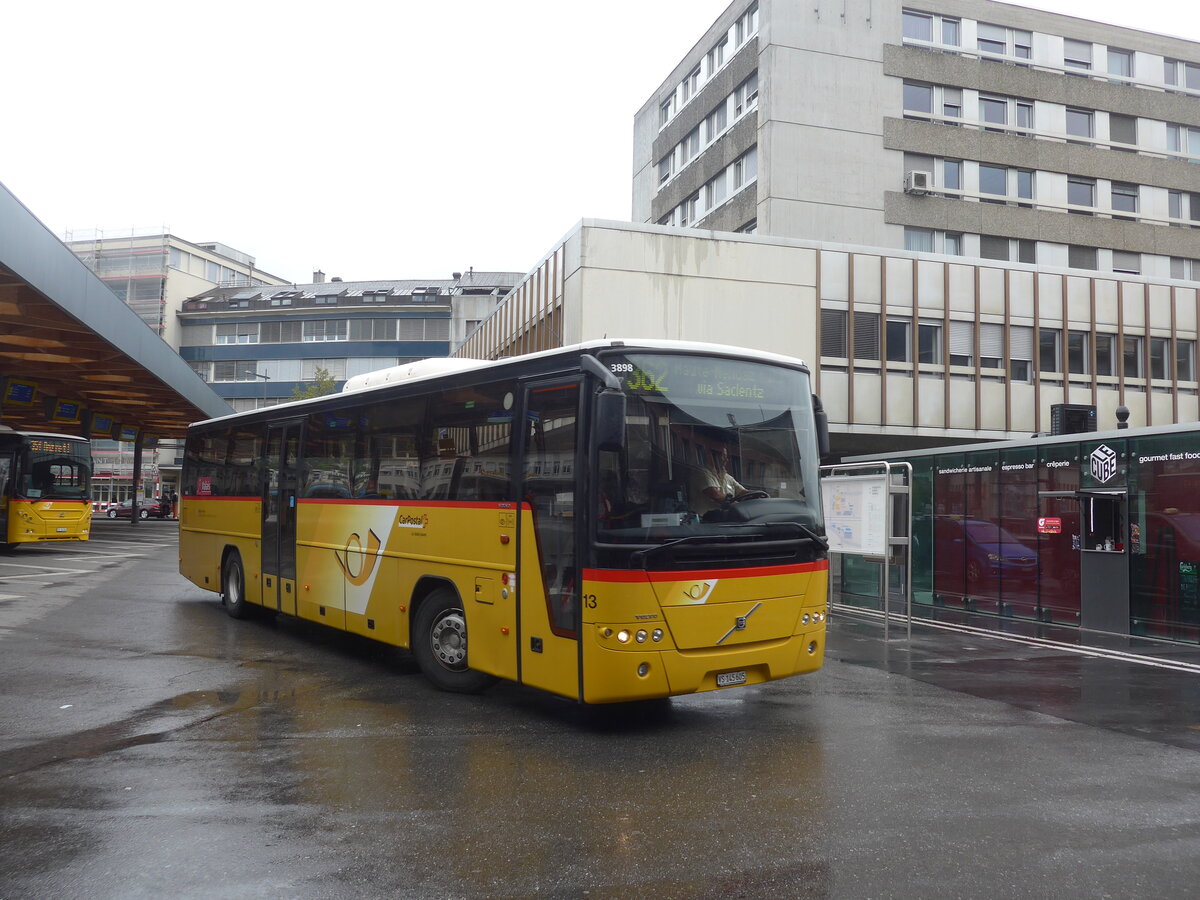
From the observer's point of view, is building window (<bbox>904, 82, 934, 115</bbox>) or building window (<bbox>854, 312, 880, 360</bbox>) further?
building window (<bbox>904, 82, 934, 115</bbox>)

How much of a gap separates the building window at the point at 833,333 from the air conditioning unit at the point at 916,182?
11225 millimetres

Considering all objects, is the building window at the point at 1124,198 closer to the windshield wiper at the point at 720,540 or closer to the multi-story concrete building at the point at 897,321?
the multi-story concrete building at the point at 897,321

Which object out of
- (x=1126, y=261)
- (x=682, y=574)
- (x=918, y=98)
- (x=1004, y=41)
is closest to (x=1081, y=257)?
(x=1126, y=261)

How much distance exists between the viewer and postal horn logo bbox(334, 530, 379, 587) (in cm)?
983

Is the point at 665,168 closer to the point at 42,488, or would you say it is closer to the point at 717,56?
the point at 717,56

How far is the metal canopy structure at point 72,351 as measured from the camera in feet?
56.1

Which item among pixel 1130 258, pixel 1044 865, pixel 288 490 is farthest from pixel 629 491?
pixel 1130 258

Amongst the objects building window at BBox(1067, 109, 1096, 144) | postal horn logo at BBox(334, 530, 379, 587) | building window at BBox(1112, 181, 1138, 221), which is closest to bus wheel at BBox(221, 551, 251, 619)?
postal horn logo at BBox(334, 530, 379, 587)

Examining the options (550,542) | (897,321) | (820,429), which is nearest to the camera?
(550,542)

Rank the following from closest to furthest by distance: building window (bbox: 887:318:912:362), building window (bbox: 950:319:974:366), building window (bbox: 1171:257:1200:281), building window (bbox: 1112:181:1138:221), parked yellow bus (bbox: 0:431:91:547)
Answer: parked yellow bus (bbox: 0:431:91:547) < building window (bbox: 887:318:912:362) < building window (bbox: 950:319:974:366) < building window (bbox: 1112:181:1138:221) < building window (bbox: 1171:257:1200:281)

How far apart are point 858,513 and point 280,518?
7527 millimetres

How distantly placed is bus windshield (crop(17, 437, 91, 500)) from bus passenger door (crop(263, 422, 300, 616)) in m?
17.6

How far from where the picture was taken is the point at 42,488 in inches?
1062

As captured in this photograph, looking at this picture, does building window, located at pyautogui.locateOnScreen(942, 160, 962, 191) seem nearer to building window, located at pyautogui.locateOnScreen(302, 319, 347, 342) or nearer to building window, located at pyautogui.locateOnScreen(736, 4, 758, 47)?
building window, located at pyautogui.locateOnScreen(736, 4, 758, 47)
